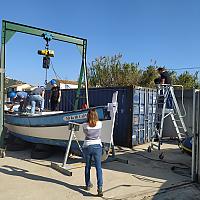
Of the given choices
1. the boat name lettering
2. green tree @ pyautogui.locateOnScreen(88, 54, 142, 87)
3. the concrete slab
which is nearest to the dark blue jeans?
the concrete slab

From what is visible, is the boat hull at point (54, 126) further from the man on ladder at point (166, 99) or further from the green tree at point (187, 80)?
the green tree at point (187, 80)

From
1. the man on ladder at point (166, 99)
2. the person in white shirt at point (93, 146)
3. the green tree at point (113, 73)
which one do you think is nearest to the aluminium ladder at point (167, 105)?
the man on ladder at point (166, 99)

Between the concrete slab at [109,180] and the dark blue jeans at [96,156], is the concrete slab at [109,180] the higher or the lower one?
the lower one

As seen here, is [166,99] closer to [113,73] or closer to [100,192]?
[100,192]

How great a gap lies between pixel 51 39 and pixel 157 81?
416 cm

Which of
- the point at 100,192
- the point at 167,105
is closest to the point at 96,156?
the point at 100,192

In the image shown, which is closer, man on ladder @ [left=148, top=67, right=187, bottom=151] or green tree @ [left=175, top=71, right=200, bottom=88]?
man on ladder @ [left=148, top=67, right=187, bottom=151]

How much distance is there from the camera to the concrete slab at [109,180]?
19.1 feet

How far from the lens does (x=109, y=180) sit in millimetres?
6895

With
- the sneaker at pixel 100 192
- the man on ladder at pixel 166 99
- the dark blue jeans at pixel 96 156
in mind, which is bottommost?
the sneaker at pixel 100 192

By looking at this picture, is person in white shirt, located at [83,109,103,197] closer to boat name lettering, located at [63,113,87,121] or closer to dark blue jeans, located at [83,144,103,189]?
dark blue jeans, located at [83,144,103,189]

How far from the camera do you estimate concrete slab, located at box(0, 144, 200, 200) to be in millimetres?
5836

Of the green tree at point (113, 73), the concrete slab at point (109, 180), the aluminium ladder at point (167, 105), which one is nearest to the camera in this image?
the concrete slab at point (109, 180)

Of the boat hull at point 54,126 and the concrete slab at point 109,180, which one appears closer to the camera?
the concrete slab at point 109,180
